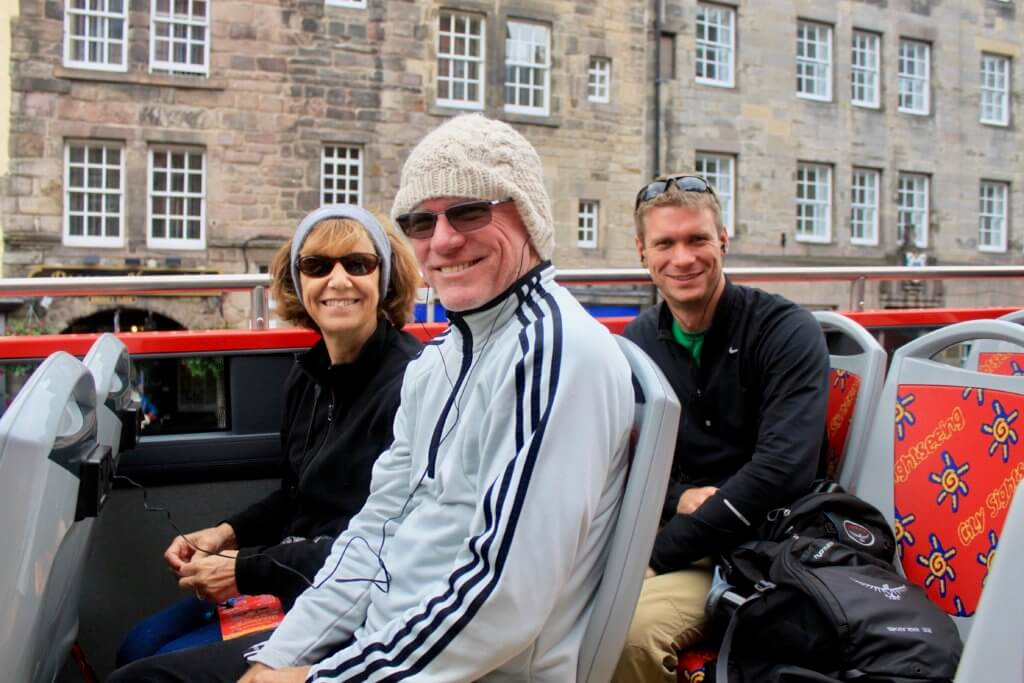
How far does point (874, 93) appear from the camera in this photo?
22469mm

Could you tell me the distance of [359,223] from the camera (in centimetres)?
248

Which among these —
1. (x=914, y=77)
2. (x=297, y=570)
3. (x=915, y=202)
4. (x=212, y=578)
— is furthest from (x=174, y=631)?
(x=914, y=77)

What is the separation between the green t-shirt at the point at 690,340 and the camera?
243 cm

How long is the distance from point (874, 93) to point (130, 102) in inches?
706

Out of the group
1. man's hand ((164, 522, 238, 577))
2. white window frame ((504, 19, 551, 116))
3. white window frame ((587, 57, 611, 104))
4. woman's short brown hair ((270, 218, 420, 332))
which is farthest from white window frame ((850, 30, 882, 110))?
man's hand ((164, 522, 238, 577))

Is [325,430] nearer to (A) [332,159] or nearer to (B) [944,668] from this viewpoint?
(B) [944,668]

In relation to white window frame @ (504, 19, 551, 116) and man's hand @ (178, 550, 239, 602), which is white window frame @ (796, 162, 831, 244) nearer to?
white window frame @ (504, 19, 551, 116)

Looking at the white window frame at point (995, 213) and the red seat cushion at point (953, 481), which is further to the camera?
the white window frame at point (995, 213)

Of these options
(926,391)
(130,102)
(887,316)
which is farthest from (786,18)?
(926,391)

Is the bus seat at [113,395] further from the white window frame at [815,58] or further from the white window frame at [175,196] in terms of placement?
the white window frame at [815,58]

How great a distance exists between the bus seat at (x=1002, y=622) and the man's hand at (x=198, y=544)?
1.92m

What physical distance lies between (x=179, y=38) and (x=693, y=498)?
52.4ft

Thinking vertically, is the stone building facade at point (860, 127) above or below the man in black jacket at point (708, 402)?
above

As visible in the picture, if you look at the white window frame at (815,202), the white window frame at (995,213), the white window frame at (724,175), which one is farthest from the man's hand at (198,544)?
the white window frame at (995,213)
